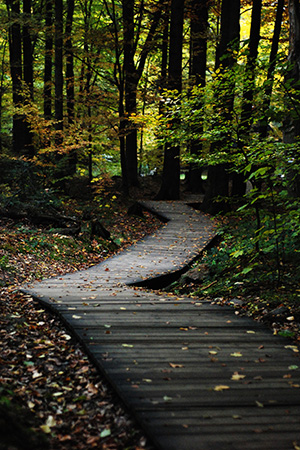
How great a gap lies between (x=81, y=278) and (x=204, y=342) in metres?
3.78

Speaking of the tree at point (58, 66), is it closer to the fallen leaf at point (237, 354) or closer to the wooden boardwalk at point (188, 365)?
the wooden boardwalk at point (188, 365)

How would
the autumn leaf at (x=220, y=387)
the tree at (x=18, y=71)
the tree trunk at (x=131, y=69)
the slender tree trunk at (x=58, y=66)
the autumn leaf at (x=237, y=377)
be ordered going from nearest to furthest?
the autumn leaf at (x=220, y=387)
the autumn leaf at (x=237, y=377)
the slender tree trunk at (x=58, y=66)
the tree trunk at (x=131, y=69)
the tree at (x=18, y=71)

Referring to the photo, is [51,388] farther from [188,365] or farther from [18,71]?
[18,71]

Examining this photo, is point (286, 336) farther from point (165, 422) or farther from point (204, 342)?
point (165, 422)

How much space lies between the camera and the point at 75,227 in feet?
37.8

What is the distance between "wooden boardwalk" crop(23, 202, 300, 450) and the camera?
2.60 m

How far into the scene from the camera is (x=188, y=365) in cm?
353

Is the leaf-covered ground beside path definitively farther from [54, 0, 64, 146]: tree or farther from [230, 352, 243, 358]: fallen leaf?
[54, 0, 64, 146]: tree

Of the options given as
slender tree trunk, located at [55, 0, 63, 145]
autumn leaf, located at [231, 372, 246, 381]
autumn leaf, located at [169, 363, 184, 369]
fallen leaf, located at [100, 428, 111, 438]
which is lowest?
fallen leaf, located at [100, 428, 111, 438]

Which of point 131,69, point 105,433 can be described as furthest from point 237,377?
point 131,69

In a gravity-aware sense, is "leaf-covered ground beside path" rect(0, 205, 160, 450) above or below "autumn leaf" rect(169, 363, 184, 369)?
below

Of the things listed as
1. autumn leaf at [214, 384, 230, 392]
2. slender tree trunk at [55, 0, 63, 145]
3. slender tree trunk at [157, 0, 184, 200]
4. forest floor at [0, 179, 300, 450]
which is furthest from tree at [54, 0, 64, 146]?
autumn leaf at [214, 384, 230, 392]

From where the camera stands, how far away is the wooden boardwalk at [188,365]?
2600mm

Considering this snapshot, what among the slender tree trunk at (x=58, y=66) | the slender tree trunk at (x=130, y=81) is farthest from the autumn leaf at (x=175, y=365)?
the slender tree trunk at (x=58, y=66)
